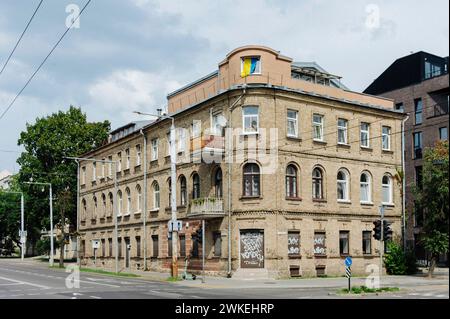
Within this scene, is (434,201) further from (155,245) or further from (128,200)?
(128,200)

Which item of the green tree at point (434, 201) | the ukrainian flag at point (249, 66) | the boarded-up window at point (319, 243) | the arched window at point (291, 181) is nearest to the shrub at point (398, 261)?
the green tree at point (434, 201)

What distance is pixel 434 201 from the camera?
119 feet

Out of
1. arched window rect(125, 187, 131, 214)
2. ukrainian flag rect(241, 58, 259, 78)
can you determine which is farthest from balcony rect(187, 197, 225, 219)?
arched window rect(125, 187, 131, 214)

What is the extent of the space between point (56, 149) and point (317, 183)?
34.8 metres

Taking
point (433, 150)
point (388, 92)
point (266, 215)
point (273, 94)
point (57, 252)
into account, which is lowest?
point (57, 252)

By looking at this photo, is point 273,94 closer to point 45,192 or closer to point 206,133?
point 206,133

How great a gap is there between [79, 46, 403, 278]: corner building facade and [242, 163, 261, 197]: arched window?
66 millimetres

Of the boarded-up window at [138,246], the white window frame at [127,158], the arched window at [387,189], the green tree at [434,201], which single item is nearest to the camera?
the green tree at [434,201]

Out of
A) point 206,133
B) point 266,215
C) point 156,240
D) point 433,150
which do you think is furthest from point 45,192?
point 433,150

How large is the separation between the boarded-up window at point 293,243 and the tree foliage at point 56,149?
109 feet

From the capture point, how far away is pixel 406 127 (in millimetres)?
58219

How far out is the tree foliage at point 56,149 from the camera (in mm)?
65625

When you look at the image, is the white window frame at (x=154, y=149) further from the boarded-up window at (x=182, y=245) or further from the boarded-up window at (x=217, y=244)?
the boarded-up window at (x=217, y=244)

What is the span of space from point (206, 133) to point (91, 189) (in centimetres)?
2350
